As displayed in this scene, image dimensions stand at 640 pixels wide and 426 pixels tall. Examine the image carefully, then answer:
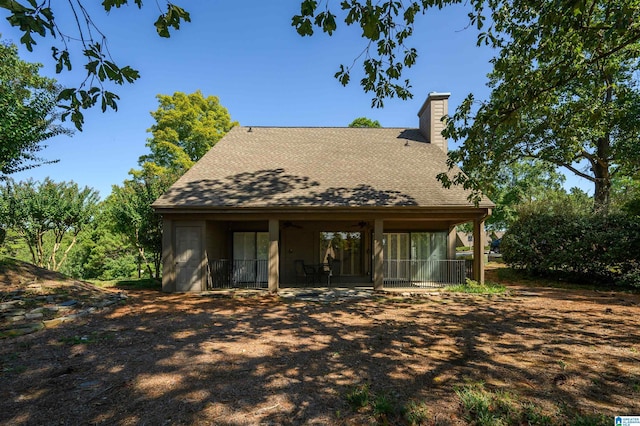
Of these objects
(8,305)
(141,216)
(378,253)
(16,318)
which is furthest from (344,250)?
(8,305)

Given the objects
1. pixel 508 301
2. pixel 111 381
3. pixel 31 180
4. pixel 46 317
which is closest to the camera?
pixel 111 381

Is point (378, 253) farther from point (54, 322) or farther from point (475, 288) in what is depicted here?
point (54, 322)

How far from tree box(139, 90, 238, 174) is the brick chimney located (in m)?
18.4

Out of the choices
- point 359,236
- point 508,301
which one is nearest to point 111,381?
point 508,301

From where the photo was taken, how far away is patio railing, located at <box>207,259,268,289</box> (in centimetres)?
1169

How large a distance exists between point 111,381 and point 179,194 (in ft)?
26.5

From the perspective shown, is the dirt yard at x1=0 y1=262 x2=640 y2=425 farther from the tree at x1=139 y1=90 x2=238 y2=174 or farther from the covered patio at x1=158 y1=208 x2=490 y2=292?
the tree at x1=139 y1=90 x2=238 y2=174

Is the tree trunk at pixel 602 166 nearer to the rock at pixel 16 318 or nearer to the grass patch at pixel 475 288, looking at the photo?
the grass patch at pixel 475 288

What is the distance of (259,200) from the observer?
1074cm

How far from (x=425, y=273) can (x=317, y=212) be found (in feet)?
19.3

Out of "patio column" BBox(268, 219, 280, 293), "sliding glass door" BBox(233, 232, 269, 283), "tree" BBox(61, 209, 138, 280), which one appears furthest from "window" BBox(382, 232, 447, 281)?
"tree" BBox(61, 209, 138, 280)

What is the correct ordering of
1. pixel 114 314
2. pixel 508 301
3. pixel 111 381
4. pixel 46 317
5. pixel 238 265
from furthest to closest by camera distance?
1. pixel 238 265
2. pixel 508 301
3. pixel 114 314
4. pixel 46 317
5. pixel 111 381

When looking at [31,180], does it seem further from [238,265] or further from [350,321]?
[350,321]

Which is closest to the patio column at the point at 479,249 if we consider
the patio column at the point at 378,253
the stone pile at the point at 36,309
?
the patio column at the point at 378,253
